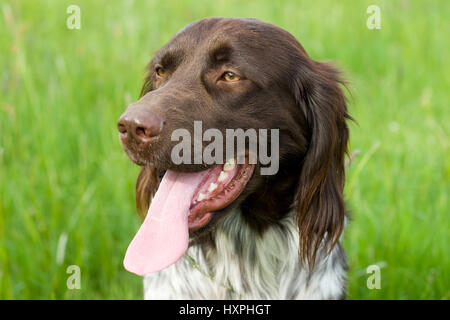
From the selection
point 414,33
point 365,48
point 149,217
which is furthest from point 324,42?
point 149,217

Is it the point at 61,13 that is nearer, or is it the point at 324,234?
the point at 324,234

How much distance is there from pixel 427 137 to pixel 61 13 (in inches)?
152

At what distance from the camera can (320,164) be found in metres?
2.37

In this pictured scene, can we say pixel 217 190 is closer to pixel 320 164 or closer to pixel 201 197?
pixel 201 197

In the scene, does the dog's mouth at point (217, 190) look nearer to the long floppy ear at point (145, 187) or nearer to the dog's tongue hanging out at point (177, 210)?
the dog's tongue hanging out at point (177, 210)

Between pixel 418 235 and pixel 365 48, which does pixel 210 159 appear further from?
pixel 365 48

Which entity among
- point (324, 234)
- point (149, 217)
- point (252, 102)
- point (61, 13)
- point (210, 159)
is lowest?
point (324, 234)

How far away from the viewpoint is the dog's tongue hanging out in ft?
7.06

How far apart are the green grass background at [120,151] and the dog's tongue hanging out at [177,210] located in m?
0.91

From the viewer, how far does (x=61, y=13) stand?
599 cm

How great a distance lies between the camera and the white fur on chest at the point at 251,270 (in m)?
2.56

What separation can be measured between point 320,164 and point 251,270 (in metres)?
0.59

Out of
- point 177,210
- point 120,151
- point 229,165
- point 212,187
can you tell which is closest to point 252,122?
point 229,165

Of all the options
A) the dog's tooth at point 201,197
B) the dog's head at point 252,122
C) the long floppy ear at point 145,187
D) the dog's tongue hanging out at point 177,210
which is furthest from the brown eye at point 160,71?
the dog's tooth at point 201,197
